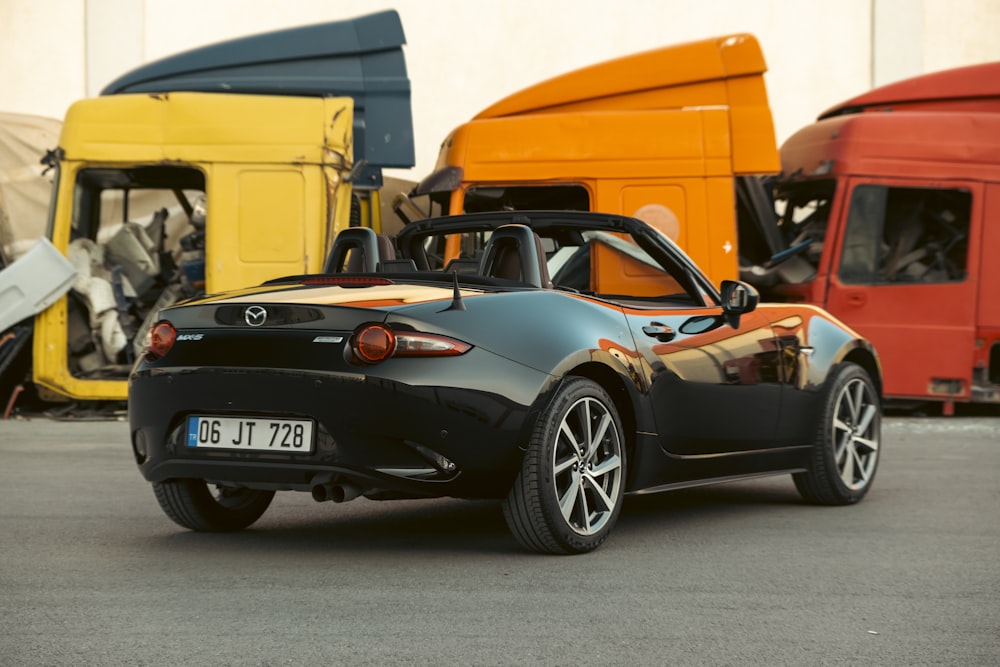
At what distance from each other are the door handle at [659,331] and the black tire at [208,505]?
1.74 m

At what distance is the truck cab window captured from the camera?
513 inches

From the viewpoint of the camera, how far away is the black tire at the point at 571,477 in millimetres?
5398

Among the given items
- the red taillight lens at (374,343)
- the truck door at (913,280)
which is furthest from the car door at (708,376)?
the truck door at (913,280)

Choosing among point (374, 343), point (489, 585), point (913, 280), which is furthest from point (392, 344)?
point (913, 280)

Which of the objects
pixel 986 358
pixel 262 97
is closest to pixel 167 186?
pixel 262 97

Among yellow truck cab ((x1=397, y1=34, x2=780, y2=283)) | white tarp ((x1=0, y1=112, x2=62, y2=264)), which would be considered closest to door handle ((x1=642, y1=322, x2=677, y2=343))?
yellow truck cab ((x1=397, y1=34, x2=780, y2=283))

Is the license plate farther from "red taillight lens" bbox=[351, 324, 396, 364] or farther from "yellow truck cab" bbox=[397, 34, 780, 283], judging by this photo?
"yellow truck cab" bbox=[397, 34, 780, 283]

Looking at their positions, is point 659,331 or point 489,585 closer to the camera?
point 489,585

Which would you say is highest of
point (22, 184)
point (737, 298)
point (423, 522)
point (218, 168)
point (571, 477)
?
point (218, 168)

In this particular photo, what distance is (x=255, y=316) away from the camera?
5.43 m

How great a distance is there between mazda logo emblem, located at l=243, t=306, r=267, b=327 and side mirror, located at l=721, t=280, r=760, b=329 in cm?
209

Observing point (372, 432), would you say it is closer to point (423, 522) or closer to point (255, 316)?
point (255, 316)

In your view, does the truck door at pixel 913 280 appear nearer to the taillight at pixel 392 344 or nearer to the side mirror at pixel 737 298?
the side mirror at pixel 737 298

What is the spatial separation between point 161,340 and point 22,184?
33.8 feet
